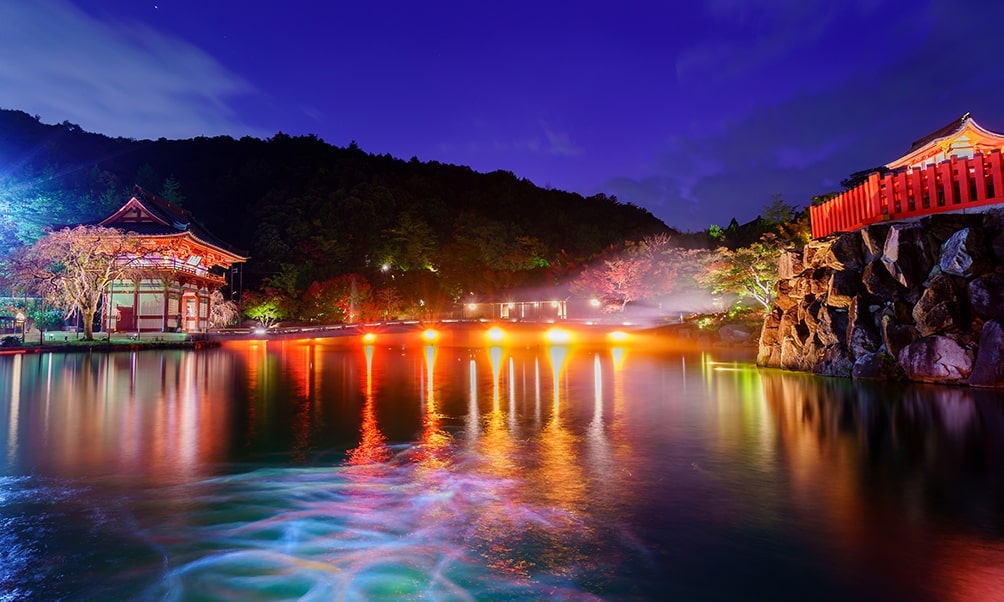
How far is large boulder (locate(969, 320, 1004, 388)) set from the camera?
982 cm

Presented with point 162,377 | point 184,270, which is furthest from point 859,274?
point 184,270

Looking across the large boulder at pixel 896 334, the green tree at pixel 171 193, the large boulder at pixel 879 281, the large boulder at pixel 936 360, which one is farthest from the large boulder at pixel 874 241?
the green tree at pixel 171 193

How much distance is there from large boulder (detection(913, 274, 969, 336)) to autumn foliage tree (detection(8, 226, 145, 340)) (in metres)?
29.6

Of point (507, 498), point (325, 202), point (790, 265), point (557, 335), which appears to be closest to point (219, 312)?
point (557, 335)

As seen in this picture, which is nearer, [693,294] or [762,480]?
[762,480]

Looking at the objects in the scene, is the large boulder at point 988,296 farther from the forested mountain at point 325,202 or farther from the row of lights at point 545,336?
the forested mountain at point 325,202

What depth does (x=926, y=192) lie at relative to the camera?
38.9 ft

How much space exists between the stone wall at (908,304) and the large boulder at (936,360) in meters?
0.02

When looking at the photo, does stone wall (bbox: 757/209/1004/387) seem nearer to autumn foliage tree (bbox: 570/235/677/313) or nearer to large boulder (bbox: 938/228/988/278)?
large boulder (bbox: 938/228/988/278)

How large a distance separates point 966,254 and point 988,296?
90cm

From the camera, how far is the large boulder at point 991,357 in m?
9.82

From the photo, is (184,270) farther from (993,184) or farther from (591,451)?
(993,184)

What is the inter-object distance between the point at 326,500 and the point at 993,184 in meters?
13.7

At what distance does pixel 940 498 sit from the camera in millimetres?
4566
